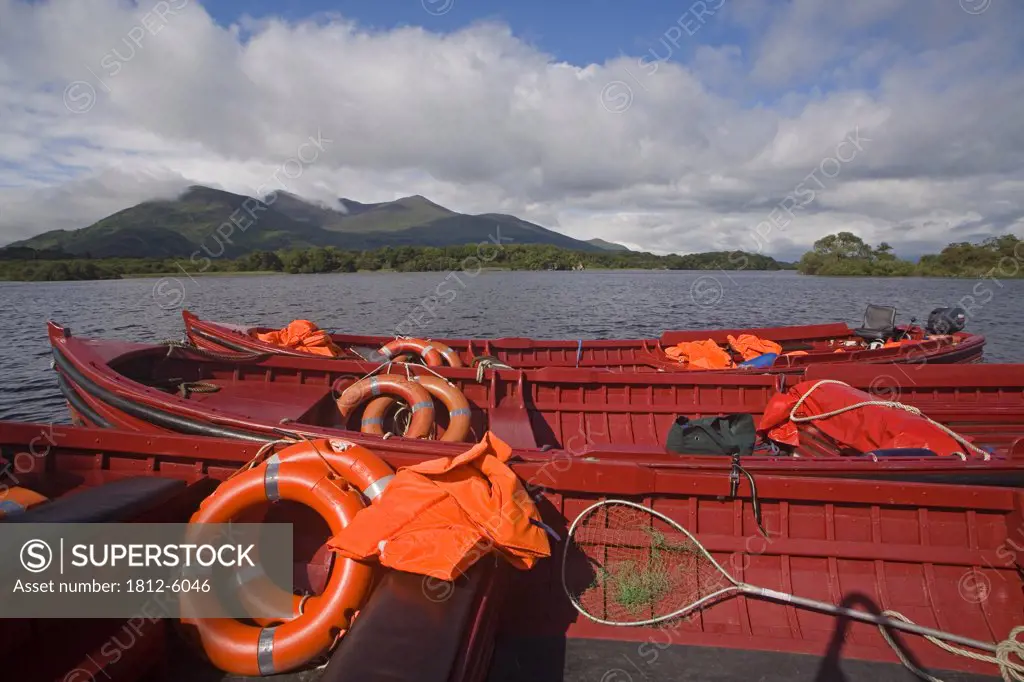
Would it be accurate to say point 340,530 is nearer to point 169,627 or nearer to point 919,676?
point 169,627

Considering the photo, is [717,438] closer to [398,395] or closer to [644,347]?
[398,395]

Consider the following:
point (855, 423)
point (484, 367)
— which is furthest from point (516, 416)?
point (855, 423)

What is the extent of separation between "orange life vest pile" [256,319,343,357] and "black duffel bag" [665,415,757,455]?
21.5 feet

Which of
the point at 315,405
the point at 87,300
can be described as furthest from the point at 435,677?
the point at 87,300

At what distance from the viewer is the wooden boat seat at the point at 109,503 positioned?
3406mm

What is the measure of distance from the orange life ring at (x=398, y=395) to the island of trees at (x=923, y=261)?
86.0 m

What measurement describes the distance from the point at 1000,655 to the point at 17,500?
280 inches

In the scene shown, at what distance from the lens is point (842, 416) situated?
18.4 feet

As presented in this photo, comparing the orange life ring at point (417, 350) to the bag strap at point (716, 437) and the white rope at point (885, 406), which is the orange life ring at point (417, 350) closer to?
the bag strap at point (716, 437)

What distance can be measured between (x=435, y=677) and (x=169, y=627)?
246 centimetres

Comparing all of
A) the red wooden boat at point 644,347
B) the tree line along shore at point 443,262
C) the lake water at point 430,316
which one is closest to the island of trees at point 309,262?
the tree line along shore at point 443,262

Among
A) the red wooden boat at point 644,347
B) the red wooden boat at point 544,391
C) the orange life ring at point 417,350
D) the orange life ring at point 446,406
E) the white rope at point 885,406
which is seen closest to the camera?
the white rope at point 885,406

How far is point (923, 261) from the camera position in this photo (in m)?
87.5

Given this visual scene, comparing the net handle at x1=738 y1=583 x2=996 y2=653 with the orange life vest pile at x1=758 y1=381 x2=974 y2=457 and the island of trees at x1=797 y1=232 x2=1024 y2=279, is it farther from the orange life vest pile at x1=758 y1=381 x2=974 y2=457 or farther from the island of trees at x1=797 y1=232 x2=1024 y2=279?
the island of trees at x1=797 y1=232 x2=1024 y2=279
